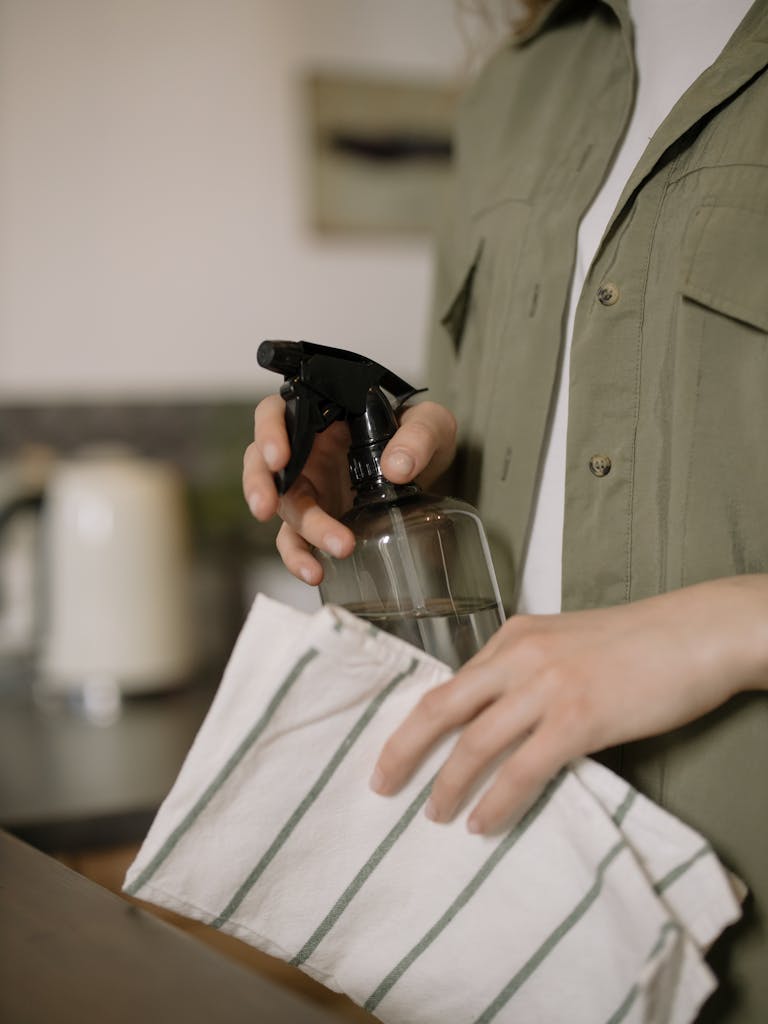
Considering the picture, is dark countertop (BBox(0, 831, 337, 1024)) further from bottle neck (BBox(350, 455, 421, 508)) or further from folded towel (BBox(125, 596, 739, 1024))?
bottle neck (BBox(350, 455, 421, 508))

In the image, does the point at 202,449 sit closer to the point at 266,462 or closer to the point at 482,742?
the point at 266,462

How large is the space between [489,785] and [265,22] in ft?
4.46

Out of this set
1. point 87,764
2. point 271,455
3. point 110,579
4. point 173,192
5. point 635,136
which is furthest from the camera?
point 173,192

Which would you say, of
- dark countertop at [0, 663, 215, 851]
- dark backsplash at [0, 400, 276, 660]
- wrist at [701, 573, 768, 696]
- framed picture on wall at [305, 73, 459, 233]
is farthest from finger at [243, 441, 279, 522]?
framed picture on wall at [305, 73, 459, 233]

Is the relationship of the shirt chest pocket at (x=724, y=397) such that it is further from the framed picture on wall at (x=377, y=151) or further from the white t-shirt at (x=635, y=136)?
the framed picture on wall at (x=377, y=151)

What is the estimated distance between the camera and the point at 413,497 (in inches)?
19.6

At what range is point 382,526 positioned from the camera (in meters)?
0.50

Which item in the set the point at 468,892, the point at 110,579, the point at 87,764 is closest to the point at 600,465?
the point at 468,892

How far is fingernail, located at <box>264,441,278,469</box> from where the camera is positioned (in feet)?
1.50

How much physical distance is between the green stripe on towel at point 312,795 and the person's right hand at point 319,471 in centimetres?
8

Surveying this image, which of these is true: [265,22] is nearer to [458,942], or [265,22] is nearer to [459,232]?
[459,232]

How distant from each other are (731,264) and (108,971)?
1.36 feet

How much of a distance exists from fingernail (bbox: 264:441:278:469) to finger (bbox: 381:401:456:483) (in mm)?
54

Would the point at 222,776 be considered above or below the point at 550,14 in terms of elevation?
below
